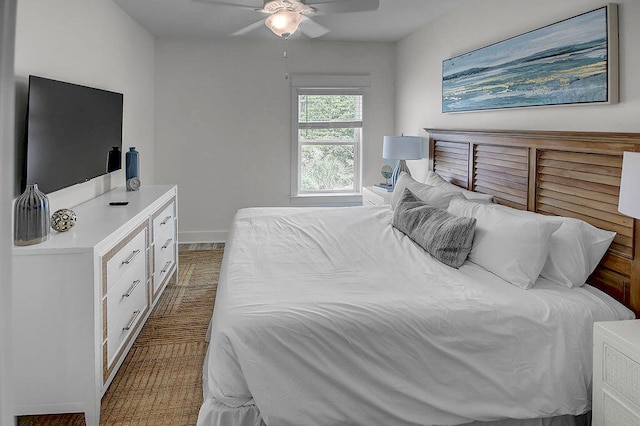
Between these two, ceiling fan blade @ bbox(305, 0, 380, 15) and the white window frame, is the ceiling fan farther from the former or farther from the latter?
the white window frame

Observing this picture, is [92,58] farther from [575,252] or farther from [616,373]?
[616,373]

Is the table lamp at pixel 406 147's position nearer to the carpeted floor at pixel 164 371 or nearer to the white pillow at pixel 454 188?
the white pillow at pixel 454 188

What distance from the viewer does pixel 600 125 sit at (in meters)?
2.56

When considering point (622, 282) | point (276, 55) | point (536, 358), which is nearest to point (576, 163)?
point (622, 282)

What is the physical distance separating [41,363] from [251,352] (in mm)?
1050

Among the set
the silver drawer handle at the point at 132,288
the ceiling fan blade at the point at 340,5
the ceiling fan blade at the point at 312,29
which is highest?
the ceiling fan blade at the point at 312,29

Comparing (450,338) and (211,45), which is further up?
(211,45)

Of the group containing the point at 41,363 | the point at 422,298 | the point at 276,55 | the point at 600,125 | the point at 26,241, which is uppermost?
the point at 276,55

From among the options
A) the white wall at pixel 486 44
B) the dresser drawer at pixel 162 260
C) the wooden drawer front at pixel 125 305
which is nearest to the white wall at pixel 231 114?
the white wall at pixel 486 44

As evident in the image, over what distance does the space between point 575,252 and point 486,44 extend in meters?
2.09

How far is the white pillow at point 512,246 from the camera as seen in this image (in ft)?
7.72

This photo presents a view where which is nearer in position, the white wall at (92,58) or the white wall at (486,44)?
the white wall at (486,44)

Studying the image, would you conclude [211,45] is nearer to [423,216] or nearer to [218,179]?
[218,179]

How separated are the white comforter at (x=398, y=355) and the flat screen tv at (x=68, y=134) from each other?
134cm
